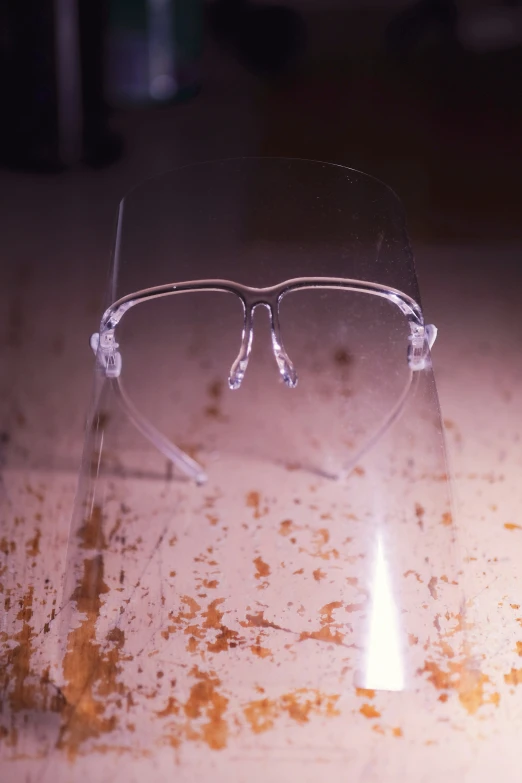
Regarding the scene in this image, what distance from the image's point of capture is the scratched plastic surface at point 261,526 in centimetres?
51

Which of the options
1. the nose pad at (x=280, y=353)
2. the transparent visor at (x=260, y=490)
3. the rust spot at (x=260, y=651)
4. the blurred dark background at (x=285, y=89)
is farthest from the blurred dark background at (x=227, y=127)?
the rust spot at (x=260, y=651)

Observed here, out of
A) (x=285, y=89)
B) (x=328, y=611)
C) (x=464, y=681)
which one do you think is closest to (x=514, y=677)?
(x=464, y=681)

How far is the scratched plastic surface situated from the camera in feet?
1.67

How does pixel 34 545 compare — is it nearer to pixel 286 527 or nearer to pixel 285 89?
pixel 286 527

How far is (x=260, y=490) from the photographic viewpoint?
29.4 inches

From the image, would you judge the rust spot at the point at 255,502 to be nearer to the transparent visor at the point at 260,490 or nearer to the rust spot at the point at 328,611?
the transparent visor at the point at 260,490

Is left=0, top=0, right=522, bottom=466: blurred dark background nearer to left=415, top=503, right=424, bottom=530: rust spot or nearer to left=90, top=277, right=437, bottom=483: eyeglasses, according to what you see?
left=90, top=277, right=437, bottom=483: eyeglasses

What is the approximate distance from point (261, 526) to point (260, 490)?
6 cm

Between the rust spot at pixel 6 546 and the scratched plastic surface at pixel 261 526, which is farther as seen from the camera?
the rust spot at pixel 6 546

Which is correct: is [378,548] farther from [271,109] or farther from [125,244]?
[271,109]

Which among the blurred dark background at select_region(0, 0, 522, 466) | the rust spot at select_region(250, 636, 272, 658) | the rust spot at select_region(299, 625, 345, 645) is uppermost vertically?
the blurred dark background at select_region(0, 0, 522, 466)

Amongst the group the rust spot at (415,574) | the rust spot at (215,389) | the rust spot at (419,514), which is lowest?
the rust spot at (415,574)

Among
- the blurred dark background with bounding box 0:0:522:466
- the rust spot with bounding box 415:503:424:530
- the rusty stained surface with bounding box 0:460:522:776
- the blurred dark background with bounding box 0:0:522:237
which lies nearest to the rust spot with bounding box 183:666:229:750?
the rusty stained surface with bounding box 0:460:522:776

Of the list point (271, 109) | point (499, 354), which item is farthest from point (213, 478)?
point (271, 109)
